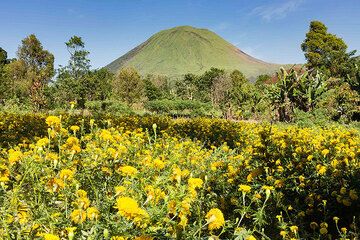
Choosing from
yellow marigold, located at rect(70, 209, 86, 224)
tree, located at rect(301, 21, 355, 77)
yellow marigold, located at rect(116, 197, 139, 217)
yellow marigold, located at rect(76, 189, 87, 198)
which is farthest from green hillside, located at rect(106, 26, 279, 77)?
yellow marigold, located at rect(116, 197, 139, 217)

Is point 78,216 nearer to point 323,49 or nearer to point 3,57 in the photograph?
point 323,49

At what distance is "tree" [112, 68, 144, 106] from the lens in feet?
109

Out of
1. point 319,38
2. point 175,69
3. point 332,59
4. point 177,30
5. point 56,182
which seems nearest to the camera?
point 56,182

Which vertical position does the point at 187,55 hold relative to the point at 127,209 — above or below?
above

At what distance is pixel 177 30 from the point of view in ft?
550

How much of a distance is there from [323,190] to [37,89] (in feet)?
61.0

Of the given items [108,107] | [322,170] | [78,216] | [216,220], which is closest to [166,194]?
[78,216]

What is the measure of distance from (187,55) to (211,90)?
367ft

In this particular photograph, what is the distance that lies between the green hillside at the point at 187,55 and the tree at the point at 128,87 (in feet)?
300

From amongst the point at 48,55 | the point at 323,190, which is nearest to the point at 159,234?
the point at 323,190

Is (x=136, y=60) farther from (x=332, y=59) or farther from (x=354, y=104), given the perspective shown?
(x=354, y=104)

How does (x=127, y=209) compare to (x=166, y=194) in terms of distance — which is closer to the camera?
(x=127, y=209)

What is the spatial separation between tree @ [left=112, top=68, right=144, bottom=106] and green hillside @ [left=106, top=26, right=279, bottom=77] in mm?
91311

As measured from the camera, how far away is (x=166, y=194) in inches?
84.0
